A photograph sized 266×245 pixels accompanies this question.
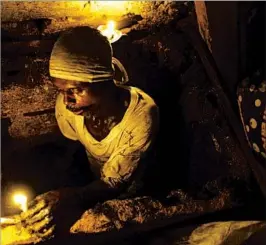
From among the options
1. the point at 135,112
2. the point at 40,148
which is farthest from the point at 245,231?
the point at 40,148

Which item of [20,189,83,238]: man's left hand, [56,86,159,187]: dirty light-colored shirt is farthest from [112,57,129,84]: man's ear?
[20,189,83,238]: man's left hand

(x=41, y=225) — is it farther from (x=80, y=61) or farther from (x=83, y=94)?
(x=80, y=61)

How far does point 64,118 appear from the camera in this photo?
3957mm

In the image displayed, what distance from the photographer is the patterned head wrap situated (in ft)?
10.2

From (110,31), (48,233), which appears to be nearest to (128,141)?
(110,31)

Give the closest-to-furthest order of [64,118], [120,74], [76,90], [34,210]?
[34,210] → [76,90] → [120,74] → [64,118]

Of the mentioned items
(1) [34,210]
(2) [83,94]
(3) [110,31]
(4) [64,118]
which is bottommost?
(1) [34,210]

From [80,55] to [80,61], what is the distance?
40mm

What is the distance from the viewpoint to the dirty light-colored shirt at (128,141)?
136 inches

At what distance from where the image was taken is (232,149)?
11.9ft

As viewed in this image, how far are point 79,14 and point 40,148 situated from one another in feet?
4.51

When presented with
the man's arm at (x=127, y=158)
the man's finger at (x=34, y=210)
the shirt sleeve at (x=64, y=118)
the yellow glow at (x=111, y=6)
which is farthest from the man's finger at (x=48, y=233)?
the yellow glow at (x=111, y=6)

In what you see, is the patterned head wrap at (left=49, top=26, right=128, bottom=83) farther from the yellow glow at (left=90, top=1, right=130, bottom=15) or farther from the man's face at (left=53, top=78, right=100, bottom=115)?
the yellow glow at (left=90, top=1, right=130, bottom=15)

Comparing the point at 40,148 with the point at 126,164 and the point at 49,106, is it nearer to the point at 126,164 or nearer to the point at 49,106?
the point at 49,106
